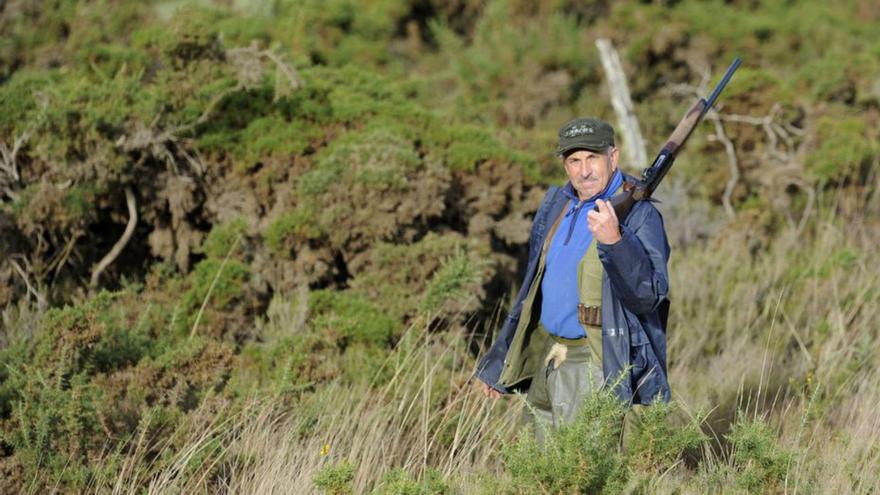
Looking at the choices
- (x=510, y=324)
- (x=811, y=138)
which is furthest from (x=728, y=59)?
(x=510, y=324)

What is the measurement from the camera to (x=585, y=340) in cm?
433

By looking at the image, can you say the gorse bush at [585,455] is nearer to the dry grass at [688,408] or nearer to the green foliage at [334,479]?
the dry grass at [688,408]

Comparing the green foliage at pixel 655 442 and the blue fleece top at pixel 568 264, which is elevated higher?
the blue fleece top at pixel 568 264

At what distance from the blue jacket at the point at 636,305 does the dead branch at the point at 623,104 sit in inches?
246

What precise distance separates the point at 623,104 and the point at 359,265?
4853mm

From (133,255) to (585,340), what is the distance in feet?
14.5

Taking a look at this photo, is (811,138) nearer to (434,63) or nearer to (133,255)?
(434,63)

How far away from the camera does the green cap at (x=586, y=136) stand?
4.18m

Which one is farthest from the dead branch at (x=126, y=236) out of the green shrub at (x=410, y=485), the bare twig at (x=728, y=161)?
the bare twig at (x=728, y=161)

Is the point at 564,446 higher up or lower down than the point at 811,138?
lower down

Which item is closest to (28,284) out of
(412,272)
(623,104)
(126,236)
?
(126,236)

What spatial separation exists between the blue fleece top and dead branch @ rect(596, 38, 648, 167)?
6.13 meters

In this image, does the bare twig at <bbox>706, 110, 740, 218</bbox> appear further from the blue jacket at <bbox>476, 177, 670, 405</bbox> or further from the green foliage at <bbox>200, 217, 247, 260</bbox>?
the blue jacket at <bbox>476, 177, 670, 405</bbox>

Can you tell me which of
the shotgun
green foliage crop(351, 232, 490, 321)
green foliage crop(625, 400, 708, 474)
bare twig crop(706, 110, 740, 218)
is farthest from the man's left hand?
bare twig crop(706, 110, 740, 218)
